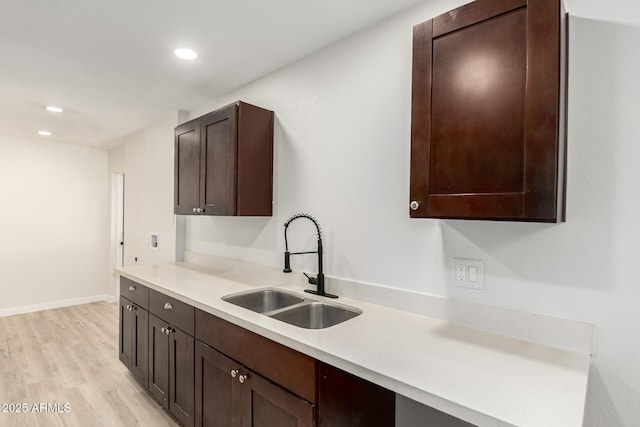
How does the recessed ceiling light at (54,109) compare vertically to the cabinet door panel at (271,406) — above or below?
above

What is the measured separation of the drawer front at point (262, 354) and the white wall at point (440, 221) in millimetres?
647

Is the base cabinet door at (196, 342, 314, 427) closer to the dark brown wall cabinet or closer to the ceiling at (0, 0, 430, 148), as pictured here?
the dark brown wall cabinet

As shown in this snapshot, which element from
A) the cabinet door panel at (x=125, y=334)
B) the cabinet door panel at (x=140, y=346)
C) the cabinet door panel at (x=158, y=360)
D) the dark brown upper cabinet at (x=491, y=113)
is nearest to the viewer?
the dark brown upper cabinet at (x=491, y=113)

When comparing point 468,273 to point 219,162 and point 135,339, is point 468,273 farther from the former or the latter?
point 135,339

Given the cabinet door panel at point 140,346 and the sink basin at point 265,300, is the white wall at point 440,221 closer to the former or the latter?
the sink basin at point 265,300

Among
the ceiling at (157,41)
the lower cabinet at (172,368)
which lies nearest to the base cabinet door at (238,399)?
the lower cabinet at (172,368)

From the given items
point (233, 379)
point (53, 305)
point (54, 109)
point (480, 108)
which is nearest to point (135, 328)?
point (233, 379)

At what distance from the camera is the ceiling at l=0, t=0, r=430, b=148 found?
1659 mm

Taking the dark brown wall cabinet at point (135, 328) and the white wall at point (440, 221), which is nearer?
the white wall at point (440, 221)

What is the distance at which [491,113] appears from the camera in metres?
1.16

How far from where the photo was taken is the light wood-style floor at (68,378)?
2.27m

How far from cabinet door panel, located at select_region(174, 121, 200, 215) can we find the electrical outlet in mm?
1876

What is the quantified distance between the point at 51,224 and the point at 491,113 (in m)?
5.67

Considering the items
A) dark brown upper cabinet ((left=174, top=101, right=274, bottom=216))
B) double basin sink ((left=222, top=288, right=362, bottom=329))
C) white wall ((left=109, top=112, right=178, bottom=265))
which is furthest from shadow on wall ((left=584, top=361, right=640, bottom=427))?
white wall ((left=109, top=112, right=178, bottom=265))
